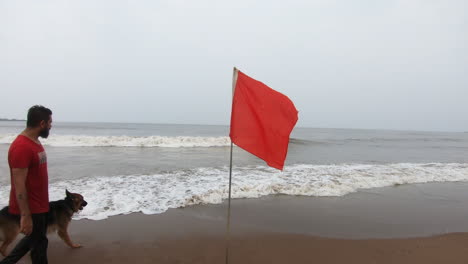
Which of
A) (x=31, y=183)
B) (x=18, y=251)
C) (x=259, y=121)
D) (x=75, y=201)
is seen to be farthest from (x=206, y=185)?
(x=31, y=183)

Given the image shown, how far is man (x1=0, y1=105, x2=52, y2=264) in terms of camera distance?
7.55 feet

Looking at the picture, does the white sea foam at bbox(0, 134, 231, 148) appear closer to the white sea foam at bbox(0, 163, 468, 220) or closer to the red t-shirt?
the white sea foam at bbox(0, 163, 468, 220)

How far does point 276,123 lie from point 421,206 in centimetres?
557

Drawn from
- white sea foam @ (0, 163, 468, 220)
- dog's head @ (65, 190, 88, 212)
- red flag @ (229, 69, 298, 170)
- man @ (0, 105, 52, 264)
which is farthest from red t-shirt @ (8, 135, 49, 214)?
white sea foam @ (0, 163, 468, 220)

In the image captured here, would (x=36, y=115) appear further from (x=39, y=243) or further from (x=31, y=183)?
(x=39, y=243)

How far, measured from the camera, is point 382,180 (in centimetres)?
877

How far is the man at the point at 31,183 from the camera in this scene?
2303 mm

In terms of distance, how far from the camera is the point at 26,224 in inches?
93.5

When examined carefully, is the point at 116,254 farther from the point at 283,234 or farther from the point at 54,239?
the point at 283,234

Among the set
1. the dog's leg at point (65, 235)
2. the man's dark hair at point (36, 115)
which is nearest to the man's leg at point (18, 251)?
the dog's leg at point (65, 235)

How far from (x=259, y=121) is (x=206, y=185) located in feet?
16.1

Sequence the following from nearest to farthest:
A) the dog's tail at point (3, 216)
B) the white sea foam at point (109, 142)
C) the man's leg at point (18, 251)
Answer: the man's leg at point (18, 251)
the dog's tail at point (3, 216)
the white sea foam at point (109, 142)

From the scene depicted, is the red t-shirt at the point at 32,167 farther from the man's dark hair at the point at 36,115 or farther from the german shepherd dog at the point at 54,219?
the german shepherd dog at the point at 54,219

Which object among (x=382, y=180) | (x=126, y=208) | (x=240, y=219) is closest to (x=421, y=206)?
(x=382, y=180)
